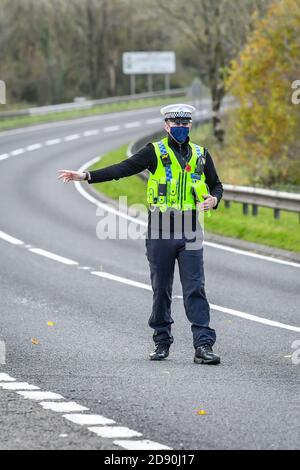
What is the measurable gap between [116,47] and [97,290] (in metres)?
72.4

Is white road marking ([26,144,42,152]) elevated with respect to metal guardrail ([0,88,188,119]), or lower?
elevated

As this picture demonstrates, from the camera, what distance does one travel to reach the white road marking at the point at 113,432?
6758 millimetres

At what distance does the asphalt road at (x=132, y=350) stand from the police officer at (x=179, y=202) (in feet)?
1.71

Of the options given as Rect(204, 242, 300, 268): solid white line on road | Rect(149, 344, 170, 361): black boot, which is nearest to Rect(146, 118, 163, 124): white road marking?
Rect(204, 242, 300, 268): solid white line on road

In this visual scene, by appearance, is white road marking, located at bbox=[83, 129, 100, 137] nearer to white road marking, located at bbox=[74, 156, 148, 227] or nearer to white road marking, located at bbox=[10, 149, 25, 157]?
white road marking, located at bbox=[10, 149, 25, 157]

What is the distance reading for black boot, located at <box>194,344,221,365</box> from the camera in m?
9.56

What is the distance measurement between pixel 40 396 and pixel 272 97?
95.3 ft

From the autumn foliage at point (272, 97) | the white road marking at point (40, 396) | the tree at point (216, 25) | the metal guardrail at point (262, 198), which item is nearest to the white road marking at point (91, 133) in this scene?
the tree at point (216, 25)

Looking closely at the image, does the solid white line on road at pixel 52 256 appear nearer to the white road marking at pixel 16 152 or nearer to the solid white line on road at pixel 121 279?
the solid white line on road at pixel 121 279

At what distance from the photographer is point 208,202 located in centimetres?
941

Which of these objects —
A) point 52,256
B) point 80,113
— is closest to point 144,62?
point 80,113

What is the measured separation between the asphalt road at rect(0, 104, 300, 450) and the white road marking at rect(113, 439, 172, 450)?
5 cm
